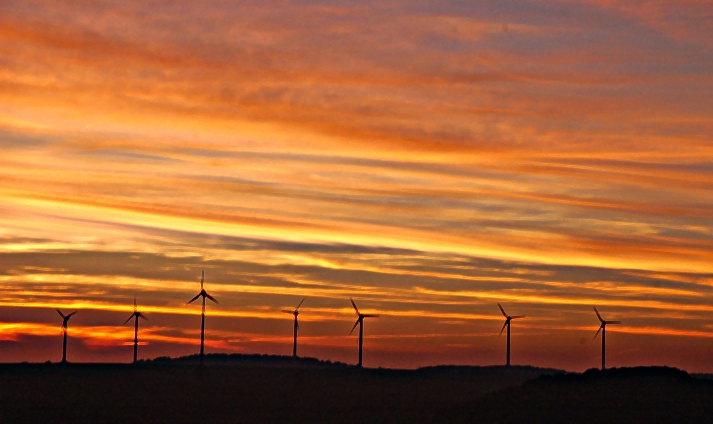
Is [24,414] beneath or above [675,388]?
beneath

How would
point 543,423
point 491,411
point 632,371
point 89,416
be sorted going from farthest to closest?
point 89,416 → point 632,371 → point 491,411 → point 543,423

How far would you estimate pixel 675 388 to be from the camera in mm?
168500

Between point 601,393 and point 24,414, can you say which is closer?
point 601,393

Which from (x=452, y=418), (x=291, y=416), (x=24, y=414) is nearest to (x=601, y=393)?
(x=452, y=418)

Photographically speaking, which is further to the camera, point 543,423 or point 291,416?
point 291,416

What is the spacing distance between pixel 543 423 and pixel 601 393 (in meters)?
17.6

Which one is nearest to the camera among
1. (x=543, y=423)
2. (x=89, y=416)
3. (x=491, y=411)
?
(x=543, y=423)

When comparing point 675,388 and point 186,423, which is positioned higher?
point 675,388

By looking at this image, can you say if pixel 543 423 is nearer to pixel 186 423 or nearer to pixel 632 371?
pixel 632 371

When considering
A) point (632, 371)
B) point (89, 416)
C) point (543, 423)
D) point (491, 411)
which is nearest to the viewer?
point (543, 423)

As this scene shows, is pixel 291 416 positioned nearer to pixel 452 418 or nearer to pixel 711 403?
pixel 452 418

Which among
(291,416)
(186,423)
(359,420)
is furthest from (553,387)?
(186,423)

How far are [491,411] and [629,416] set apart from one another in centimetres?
2126

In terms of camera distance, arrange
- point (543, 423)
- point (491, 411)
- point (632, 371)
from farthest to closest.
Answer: point (632, 371) < point (491, 411) < point (543, 423)
